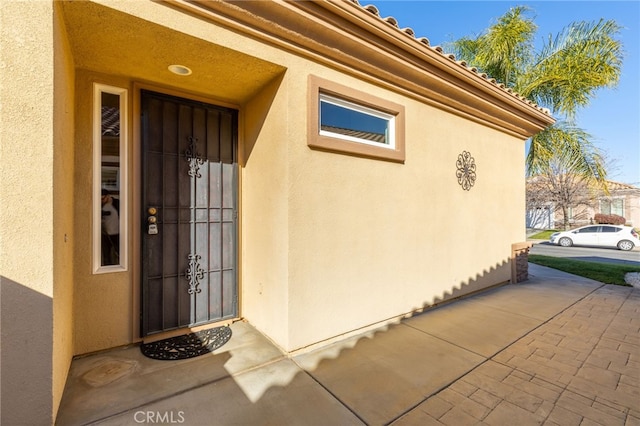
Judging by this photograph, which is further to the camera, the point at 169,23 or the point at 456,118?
the point at 456,118

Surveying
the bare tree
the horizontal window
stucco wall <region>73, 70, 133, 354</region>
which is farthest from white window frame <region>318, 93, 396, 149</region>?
the bare tree


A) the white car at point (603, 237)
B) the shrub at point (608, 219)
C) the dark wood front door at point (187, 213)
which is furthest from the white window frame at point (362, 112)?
the shrub at point (608, 219)

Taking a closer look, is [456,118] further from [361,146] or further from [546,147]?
[546,147]

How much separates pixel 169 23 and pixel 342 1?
1.88m

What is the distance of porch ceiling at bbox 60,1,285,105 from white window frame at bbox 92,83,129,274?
0.28 metres

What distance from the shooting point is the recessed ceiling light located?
3.04 metres

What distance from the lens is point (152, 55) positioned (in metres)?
2.82

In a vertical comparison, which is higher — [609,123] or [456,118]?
[609,123]

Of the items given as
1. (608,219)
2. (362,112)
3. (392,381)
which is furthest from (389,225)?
(608,219)

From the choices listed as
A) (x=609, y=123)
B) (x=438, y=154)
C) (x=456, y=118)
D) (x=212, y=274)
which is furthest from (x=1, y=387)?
(x=609, y=123)

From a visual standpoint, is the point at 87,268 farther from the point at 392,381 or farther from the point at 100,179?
the point at 392,381

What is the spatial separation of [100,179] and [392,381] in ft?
12.6

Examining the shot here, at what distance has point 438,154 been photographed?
4828 millimetres

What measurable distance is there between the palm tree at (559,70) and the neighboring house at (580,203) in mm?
17449
